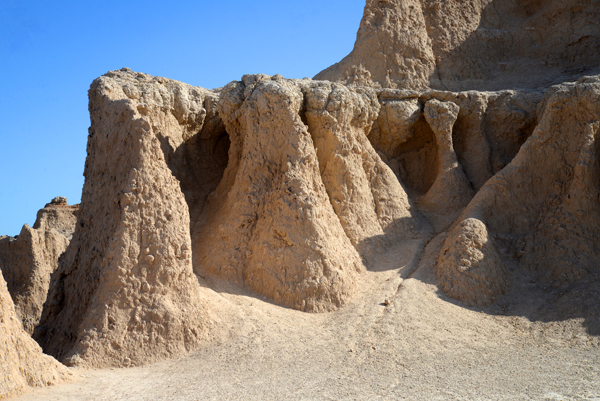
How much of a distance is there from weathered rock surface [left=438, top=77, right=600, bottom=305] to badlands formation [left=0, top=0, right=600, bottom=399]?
0.14 ft

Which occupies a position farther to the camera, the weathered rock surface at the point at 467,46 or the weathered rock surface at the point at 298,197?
the weathered rock surface at the point at 467,46

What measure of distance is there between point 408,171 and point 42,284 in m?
10.8

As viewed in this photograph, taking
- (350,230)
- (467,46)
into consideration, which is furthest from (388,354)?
(467,46)

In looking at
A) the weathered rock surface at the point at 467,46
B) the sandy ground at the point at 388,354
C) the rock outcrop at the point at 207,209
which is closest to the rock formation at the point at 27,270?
the rock outcrop at the point at 207,209

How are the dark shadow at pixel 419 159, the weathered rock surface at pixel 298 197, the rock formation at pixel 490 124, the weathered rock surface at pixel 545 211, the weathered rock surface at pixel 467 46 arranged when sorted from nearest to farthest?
the weathered rock surface at pixel 298 197, the weathered rock surface at pixel 545 211, the rock formation at pixel 490 124, the dark shadow at pixel 419 159, the weathered rock surface at pixel 467 46

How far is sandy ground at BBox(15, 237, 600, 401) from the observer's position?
854 cm

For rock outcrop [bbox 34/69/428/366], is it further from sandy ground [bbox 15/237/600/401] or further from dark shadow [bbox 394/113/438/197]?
dark shadow [bbox 394/113/438/197]

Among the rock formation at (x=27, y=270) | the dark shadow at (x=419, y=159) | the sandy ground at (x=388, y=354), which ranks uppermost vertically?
the dark shadow at (x=419, y=159)

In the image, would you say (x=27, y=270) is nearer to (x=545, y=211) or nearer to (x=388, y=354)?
(x=388, y=354)

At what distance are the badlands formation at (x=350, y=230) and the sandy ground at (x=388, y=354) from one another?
46 millimetres

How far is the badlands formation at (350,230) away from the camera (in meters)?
9.77

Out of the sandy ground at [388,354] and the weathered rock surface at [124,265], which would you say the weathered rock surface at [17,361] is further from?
the weathered rock surface at [124,265]

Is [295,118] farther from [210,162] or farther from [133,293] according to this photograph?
[133,293]

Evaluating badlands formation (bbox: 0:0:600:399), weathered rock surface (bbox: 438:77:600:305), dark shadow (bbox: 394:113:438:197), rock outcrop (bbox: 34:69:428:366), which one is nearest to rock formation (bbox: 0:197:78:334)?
badlands formation (bbox: 0:0:600:399)
